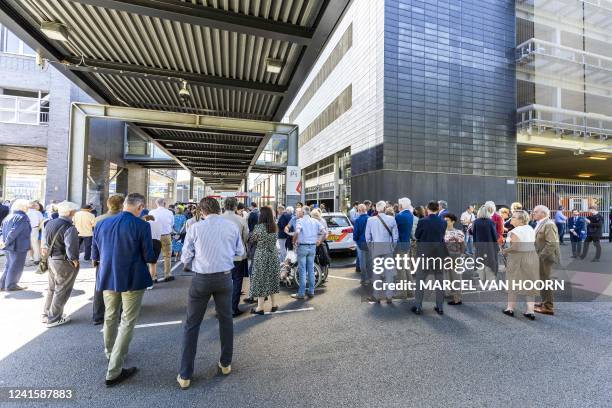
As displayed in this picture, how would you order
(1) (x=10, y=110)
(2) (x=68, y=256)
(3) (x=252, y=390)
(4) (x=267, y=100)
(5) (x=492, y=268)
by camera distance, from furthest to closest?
1. (1) (x=10, y=110)
2. (4) (x=267, y=100)
3. (5) (x=492, y=268)
4. (2) (x=68, y=256)
5. (3) (x=252, y=390)

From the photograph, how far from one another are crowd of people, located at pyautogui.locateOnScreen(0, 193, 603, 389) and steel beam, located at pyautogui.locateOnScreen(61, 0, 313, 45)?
140 inches

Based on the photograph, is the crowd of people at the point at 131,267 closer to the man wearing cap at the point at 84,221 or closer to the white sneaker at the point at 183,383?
the white sneaker at the point at 183,383

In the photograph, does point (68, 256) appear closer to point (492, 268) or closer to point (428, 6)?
point (492, 268)

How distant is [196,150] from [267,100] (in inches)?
365

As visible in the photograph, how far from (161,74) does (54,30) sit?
239 cm

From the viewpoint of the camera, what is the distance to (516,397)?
2902 millimetres

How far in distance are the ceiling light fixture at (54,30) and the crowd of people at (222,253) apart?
347 cm

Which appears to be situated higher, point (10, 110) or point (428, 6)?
point (428, 6)

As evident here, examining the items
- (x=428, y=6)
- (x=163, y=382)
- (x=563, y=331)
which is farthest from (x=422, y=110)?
(x=163, y=382)

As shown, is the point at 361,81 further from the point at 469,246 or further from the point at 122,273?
the point at 122,273

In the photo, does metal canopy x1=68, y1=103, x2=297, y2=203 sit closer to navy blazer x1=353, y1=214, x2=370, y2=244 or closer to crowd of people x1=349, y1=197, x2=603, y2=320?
navy blazer x1=353, y1=214, x2=370, y2=244

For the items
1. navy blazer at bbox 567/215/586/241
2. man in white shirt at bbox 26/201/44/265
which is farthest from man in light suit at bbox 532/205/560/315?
man in white shirt at bbox 26/201/44/265

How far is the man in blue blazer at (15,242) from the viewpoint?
6.14 metres

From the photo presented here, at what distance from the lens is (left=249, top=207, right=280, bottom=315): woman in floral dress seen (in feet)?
16.6
